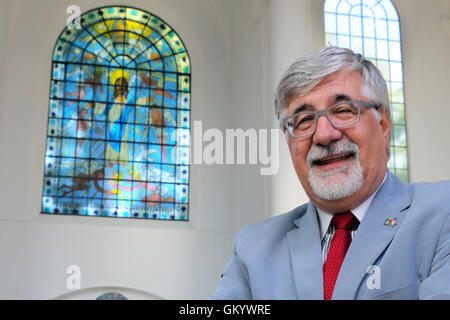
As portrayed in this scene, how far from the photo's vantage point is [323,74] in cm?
157

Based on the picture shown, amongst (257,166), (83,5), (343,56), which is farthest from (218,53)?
(343,56)

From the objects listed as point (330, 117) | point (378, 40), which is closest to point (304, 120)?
point (330, 117)

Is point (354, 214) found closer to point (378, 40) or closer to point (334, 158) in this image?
point (334, 158)

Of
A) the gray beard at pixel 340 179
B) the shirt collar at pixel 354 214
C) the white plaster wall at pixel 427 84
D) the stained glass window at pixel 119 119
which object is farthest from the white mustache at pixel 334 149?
the stained glass window at pixel 119 119

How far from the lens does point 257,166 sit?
31.5ft

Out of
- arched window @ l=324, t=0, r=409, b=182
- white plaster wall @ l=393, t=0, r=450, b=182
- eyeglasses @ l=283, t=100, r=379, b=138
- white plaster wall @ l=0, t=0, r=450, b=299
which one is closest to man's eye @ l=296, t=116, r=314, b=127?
eyeglasses @ l=283, t=100, r=379, b=138

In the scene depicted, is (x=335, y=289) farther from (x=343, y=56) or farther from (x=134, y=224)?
(x=134, y=224)

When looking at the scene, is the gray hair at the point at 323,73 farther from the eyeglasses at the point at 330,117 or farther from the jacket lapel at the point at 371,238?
the jacket lapel at the point at 371,238

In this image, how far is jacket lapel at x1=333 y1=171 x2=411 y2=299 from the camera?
1.39 m

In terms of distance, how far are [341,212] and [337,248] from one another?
123mm

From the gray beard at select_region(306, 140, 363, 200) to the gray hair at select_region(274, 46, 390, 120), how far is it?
152 millimetres

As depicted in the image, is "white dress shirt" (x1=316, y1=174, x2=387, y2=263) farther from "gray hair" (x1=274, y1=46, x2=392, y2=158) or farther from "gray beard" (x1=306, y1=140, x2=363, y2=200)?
Answer: "gray hair" (x1=274, y1=46, x2=392, y2=158)
